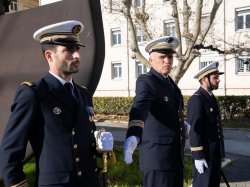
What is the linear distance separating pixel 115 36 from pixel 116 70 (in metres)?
2.43

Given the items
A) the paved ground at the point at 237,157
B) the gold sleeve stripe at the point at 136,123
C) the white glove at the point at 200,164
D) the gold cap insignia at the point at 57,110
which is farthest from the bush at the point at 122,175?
the gold cap insignia at the point at 57,110

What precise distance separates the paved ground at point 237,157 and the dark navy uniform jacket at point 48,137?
13.0 feet

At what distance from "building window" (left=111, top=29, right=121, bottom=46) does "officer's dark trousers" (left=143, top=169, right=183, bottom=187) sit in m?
23.8

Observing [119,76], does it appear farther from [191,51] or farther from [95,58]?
[95,58]

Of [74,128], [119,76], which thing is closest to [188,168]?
[74,128]

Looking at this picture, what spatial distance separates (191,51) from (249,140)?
3121 mm

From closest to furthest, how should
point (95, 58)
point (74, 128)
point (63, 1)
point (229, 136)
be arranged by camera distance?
point (74, 128)
point (95, 58)
point (63, 1)
point (229, 136)

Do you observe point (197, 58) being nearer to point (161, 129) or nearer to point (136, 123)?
point (161, 129)

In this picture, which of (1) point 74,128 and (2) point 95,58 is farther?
(2) point 95,58

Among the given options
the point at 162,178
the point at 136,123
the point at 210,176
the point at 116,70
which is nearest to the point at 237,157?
the point at 210,176

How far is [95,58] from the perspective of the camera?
270 cm

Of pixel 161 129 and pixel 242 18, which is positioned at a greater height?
pixel 242 18

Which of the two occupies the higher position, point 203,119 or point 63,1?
point 63,1

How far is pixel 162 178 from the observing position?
339 centimetres
